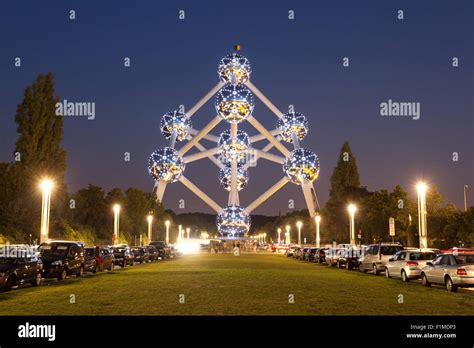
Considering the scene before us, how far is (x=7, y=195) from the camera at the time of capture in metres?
47.4

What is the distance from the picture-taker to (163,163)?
82000mm

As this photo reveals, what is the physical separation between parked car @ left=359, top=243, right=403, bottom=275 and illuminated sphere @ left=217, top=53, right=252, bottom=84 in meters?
60.7

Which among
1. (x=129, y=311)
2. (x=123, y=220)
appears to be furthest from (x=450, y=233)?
(x=123, y=220)

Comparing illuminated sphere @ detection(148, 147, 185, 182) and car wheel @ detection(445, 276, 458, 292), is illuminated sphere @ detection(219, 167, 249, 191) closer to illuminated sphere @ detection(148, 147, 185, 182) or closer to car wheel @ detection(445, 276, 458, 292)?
illuminated sphere @ detection(148, 147, 185, 182)

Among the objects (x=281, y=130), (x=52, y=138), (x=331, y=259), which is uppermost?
(x=281, y=130)

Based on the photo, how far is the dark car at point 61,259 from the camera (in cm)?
2596

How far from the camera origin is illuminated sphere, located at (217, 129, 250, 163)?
303 feet

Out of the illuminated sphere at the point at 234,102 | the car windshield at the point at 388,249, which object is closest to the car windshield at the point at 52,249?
the car windshield at the point at 388,249

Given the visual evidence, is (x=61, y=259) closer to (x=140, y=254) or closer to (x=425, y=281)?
(x=425, y=281)

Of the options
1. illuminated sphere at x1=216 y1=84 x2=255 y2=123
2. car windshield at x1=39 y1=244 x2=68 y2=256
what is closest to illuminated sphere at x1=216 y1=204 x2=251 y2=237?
illuminated sphere at x1=216 y1=84 x2=255 y2=123

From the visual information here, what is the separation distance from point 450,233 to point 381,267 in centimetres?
1958

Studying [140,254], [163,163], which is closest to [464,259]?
[140,254]
